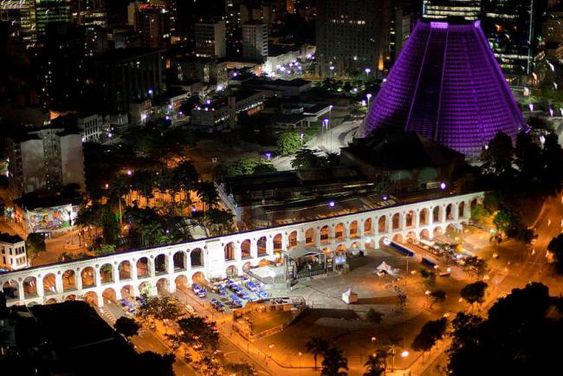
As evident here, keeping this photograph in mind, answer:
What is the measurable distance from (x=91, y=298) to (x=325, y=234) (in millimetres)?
13373

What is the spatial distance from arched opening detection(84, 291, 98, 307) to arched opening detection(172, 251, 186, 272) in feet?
13.7

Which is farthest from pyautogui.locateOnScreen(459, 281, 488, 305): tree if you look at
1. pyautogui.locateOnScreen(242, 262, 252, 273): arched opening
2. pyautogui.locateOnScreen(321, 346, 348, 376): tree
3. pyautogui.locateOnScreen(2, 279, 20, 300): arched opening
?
pyautogui.locateOnScreen(2, 279, 20, 300): arched opening

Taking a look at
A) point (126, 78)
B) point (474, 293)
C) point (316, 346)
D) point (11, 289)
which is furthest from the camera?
point (126, 78)

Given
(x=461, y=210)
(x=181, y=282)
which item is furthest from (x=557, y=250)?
(x=181, y=282)

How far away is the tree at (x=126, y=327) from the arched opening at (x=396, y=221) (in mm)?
18988

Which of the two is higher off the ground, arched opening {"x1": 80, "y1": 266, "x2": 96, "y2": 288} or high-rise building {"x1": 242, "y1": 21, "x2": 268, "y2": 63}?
high-rise building {"x1": 242, "y1": 21, "x2": 268, "y2": 63}

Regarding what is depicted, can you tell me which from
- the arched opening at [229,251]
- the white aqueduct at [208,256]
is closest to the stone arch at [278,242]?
the white aqueduct at [208,256]

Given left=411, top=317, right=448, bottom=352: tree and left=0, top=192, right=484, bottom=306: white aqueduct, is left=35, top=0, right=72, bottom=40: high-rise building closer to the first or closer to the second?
left=0, top=192, right=484, bottom=306: white aqueduct

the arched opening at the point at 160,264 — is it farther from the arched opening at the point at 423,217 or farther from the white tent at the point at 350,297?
the arched opening at the point at 423,217

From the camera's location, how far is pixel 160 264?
51.1 metres

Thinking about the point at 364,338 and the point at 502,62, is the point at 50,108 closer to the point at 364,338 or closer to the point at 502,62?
the point at 502,62

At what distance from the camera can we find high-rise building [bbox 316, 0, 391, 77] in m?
106

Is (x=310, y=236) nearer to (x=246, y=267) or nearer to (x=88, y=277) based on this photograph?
(x=246, y=267)

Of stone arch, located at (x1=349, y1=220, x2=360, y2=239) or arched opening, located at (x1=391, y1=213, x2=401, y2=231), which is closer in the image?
stone arch, located at (x1=349, y1=220, x2=360, y2=239)
